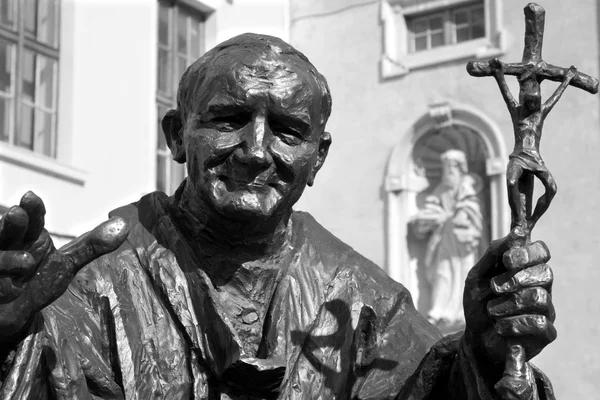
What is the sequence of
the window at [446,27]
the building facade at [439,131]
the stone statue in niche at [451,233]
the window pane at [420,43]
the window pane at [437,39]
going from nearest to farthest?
the building facade at [439,131] → the stone statue in niche at [451,233] → the window at [446,27] → the window pane at [437,39] → the window pane at [420,43]

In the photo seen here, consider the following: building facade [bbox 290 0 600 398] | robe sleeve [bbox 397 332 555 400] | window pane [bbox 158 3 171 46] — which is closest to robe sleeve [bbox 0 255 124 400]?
robe sleeve [bbox 397 332 555 400]

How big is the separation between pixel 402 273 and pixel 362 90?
2565 millimetres

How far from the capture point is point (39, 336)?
2801 millimetres

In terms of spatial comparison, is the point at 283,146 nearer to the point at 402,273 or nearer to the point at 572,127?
the point at 572,127

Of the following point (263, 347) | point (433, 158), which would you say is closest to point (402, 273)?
point (433, 158)

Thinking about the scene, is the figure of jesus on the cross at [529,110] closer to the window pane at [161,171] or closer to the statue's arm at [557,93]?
the statue's arm at [557,93]

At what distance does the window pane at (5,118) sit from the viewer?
13.9m

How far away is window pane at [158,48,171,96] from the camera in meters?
16.6

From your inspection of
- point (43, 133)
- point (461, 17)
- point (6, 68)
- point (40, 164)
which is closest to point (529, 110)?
point (40, 164)

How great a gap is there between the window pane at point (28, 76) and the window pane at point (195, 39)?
327 cm

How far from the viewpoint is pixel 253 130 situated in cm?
314

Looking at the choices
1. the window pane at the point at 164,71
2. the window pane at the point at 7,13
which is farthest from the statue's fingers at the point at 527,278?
the window pane at the point at 164,71

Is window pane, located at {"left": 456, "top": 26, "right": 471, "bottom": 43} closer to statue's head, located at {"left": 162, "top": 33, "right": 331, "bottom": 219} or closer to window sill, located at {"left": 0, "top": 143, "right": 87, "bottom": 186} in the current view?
window sill, located at {"left": 0, "top": 143, "right": 87, "bottom": 186}

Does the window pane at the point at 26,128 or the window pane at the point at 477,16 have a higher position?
the window pane at the point at 477,16
